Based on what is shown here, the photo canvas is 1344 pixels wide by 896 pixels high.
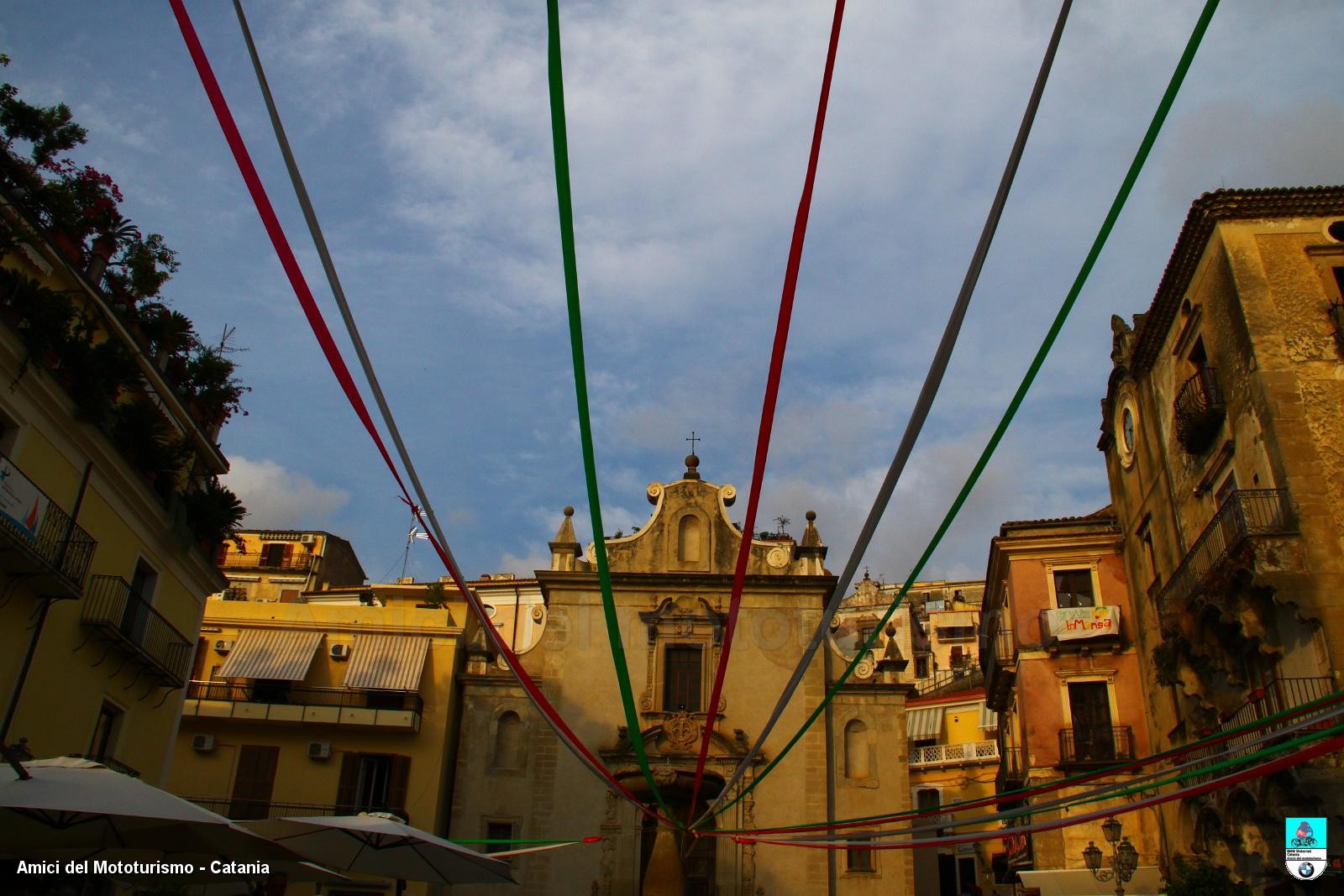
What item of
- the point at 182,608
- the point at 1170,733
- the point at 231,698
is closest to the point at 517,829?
the point at 231,698

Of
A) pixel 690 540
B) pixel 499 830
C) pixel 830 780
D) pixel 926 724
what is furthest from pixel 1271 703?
pixel 926 724

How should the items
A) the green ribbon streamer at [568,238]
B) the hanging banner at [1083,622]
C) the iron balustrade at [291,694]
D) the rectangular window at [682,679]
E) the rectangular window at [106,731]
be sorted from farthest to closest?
the rectangular window at [682,679] → the iron balustrade at [291,694] → the hanging banner at [1083,622] → the rectangular window at [106,731] → the green ribbon streamer at [568,238]

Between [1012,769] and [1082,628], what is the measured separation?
5.88 metres

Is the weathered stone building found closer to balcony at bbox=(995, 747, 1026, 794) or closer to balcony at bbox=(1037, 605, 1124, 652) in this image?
balcony at bbox=(1037, 605, 1124, 652)

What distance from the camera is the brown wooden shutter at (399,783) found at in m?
27.4

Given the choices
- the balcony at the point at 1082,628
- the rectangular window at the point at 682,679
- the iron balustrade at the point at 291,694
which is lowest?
the iron balustrade at the point at 291,694

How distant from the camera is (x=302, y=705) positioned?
93.6 ft

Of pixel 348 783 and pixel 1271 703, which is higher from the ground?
pixel 1271 703

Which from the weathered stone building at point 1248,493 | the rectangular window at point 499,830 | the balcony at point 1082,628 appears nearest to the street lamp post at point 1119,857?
the weathered stone building at point 1248,493

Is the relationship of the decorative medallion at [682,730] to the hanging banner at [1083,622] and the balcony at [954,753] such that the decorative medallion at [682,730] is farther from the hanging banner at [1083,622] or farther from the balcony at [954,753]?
the balcony at [954,753]

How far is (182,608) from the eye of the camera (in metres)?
21.6

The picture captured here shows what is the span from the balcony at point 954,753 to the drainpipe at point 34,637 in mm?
34093

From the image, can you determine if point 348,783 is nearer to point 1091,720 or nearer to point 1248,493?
point 1091,720

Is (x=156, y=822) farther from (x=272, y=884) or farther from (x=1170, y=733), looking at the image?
(x=1170, y=733)
